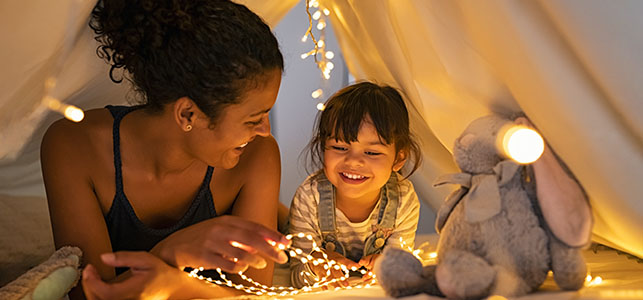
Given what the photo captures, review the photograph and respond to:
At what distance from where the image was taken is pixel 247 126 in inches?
47.0

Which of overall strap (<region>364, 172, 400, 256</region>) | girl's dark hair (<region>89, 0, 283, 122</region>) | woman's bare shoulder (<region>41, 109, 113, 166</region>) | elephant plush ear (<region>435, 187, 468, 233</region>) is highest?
girl's dark hair (<region>89, 0, 283, 122</region>)

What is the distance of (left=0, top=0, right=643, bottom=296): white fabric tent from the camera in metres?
0.86

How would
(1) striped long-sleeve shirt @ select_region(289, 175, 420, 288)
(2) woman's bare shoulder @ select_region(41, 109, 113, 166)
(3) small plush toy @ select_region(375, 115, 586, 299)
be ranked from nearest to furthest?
(3) small plush toy @ select_region(375, 115, 586, 299) → (2) woman's bare shoulder @ select_region(41, 109, 113, 166) → (1) striped long-sleeve shirt @ select_region(289, 175, 420, 288)

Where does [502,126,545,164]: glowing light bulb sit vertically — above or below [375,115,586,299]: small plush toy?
above

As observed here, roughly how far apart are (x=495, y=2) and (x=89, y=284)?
76 cm

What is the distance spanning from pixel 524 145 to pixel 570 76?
0.12m

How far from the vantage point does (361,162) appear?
150cm

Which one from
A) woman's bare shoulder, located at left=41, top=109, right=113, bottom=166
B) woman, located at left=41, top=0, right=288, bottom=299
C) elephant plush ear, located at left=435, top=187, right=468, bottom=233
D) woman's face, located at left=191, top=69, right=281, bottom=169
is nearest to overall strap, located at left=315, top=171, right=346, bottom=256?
woman, located at left=41, top=0, right=288, bottom=299

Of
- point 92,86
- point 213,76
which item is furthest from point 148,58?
point 92,86

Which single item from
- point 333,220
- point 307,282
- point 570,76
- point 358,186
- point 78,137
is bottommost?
point 307,282

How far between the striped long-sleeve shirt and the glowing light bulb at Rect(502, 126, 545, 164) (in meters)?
0.73

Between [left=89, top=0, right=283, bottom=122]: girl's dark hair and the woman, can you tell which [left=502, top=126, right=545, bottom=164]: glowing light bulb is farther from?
[left=89, top=0, right=283, bottom=122]: girl's dark hair

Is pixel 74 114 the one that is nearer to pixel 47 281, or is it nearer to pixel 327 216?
pixel 47 281

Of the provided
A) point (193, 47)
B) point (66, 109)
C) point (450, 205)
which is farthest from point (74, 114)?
point (450, 205)
